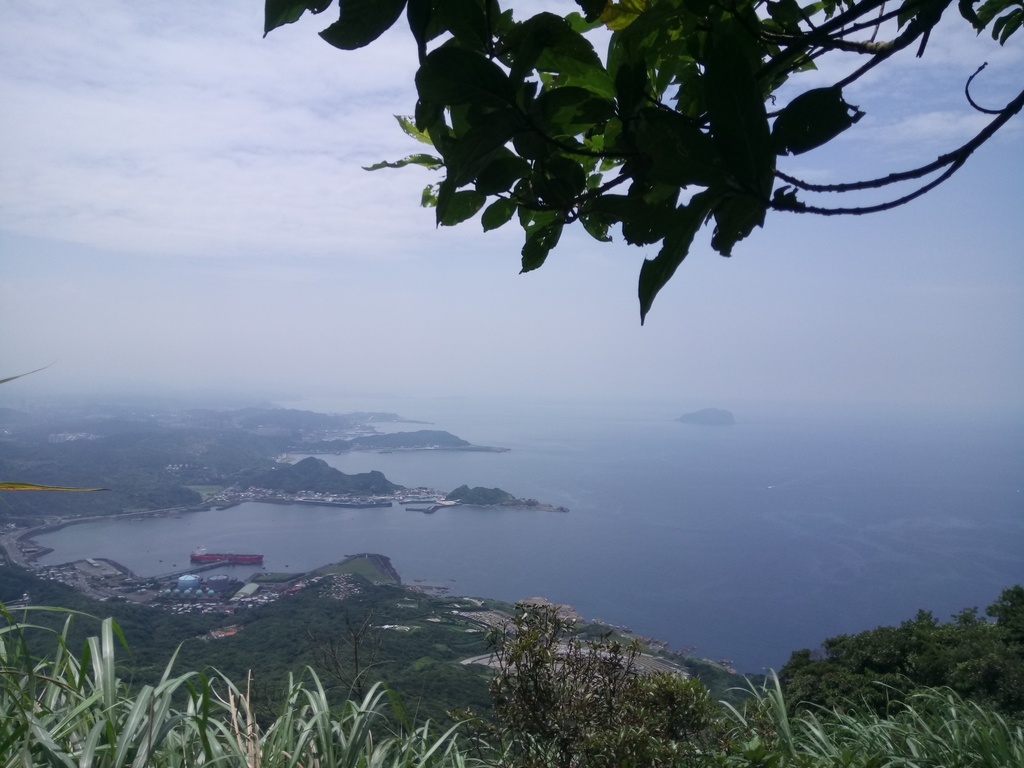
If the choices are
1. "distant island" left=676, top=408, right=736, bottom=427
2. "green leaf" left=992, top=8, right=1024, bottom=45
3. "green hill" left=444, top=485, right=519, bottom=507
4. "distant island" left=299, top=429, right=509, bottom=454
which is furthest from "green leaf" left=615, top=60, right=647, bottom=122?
"distant island" left=676, top=408, right=736, bottom=427

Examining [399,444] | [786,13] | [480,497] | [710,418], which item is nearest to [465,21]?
[786,13]

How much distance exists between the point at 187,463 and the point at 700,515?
16.0 m

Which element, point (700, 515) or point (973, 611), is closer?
point (973, 611)

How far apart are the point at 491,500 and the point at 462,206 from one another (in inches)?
755

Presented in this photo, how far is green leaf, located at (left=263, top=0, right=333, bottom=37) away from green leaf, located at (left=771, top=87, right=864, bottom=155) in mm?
351

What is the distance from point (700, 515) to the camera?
20.2m

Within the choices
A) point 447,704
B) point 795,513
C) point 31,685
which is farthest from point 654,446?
point 31,685

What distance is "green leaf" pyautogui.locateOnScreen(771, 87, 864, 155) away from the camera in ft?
1.37

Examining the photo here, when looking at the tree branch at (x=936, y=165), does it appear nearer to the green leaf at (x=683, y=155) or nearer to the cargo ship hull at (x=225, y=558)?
the green leaf at (x=683, y=155)

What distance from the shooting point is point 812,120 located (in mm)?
419

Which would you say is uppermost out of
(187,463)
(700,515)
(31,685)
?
(31,685)

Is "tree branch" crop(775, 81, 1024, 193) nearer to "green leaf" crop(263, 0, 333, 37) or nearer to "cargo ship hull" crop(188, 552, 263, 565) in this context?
"green leaf" crop(263, 0, 333, 37)

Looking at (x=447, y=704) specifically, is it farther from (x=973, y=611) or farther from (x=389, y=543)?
(x=389, y=543)

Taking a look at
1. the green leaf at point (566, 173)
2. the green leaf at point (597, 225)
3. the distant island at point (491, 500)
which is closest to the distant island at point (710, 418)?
the distant island at point (491, 500)
